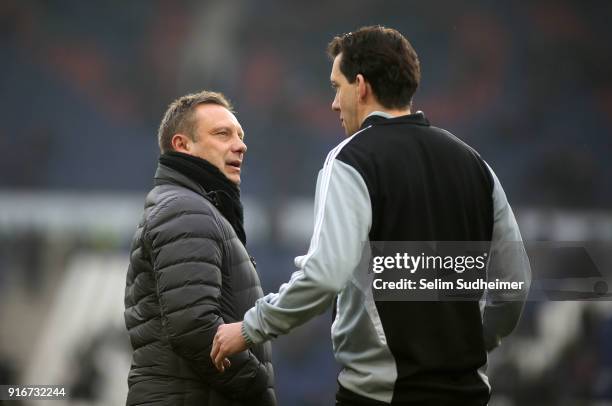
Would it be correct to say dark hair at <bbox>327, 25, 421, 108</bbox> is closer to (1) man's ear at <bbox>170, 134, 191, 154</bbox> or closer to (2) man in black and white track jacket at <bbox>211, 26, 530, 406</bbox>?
(2) man in black and white track jacket at <bbox>211, 26, 530, 406</bbox>

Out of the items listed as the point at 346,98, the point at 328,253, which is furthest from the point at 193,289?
the point at 346,98

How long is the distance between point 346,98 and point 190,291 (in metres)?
0.57

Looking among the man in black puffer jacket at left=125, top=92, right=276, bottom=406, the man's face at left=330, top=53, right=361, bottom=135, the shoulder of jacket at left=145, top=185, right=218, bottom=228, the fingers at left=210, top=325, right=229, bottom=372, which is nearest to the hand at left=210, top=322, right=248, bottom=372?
the fingers at left=210, top=325, right=229, bottom=372

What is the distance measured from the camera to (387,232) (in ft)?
5.96

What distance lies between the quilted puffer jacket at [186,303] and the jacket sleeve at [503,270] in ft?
1.87

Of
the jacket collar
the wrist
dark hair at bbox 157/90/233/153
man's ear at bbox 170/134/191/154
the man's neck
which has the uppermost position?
the man's neck

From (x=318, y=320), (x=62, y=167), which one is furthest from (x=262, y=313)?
(x=62, y=167)

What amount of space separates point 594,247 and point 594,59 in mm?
1860

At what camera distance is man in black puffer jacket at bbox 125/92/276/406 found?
208cm

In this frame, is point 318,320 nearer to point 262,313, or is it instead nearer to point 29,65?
point 29,65

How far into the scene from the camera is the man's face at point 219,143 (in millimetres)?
2383

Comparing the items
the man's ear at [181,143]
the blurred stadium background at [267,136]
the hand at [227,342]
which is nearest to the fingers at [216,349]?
the hand at [227,342]

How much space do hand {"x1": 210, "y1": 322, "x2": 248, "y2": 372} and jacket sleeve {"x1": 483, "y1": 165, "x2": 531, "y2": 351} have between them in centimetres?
56

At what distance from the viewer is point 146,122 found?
777cm
